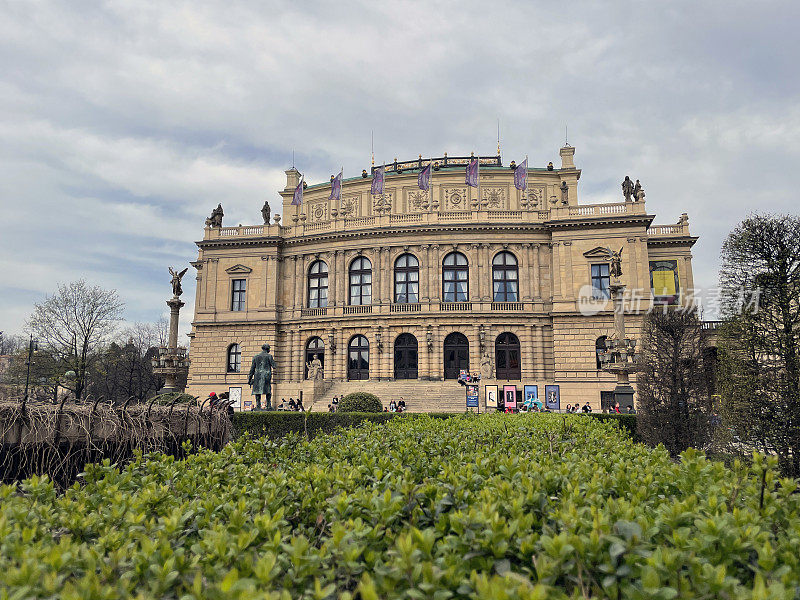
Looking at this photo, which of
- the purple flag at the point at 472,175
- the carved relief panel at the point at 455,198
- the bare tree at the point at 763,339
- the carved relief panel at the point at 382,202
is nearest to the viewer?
the bare tree at the point at 763,339

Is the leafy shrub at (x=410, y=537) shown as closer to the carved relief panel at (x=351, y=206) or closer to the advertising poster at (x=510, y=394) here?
the advertising poster at (x=510, y=394)

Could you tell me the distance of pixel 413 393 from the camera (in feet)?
134

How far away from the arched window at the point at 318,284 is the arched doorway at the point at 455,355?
12.3 meters

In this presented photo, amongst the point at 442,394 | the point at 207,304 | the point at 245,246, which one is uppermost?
the point at 245,246

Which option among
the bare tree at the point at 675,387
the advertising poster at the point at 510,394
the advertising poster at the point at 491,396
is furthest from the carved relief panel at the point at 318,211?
the bare tree at the point at 675,387

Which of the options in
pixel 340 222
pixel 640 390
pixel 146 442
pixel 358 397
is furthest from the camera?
pixel 340 222

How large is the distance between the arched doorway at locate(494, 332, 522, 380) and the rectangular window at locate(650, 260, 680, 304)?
1328 centimetres

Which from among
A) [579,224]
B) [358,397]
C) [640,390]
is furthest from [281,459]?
[579,224]

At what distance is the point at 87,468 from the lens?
4777 mm

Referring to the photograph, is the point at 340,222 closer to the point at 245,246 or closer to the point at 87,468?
the point at 245,246

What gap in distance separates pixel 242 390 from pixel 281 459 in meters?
42.0

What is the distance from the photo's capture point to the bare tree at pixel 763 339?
1152cm

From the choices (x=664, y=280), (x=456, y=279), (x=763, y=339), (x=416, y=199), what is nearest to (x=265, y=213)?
(x=416, y=199)

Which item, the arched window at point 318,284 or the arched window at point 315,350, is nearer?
the arched window at point 315,350
